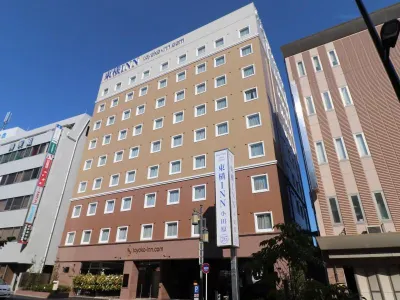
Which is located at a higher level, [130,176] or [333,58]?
[333,58]

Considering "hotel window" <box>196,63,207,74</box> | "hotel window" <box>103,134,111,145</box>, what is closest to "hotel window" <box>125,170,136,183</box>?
"hotel window" <box>103,134,111,145</box>

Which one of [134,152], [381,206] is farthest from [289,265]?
[134,152]

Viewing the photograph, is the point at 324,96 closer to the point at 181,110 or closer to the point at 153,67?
the point at 181,110

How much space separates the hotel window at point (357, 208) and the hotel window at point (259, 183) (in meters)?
7.49

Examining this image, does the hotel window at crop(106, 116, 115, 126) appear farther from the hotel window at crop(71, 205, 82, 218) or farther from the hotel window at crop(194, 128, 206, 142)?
the hotel window at crop(194, 128, 206, 142)

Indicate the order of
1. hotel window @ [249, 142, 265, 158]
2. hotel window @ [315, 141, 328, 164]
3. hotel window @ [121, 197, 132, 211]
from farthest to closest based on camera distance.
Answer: hotel window @ [121, 197, 132, 211] < hotel window @ [249, 142, 265, 158] < hotel window @ [315, 141, 328, 164]

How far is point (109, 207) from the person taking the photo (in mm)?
34500

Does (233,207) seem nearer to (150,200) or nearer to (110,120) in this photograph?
(150,200)

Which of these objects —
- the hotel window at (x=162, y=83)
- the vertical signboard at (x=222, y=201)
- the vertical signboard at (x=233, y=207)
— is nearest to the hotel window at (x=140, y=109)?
the hotel window at (x=162, y=83)

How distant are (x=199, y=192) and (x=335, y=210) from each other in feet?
43.6

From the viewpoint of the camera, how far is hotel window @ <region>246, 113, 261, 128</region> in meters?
28.7

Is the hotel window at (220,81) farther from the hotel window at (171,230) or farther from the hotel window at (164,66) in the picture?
the hotel window at (171,230)

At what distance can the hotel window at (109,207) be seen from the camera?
34.0 m

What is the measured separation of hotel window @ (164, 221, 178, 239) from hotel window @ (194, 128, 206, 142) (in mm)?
9793
